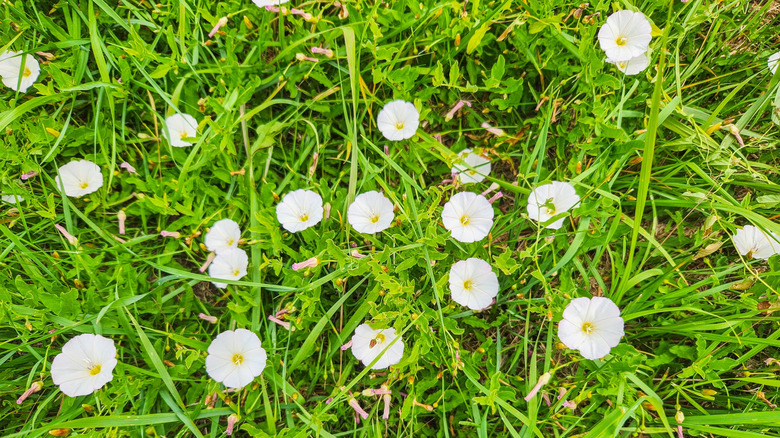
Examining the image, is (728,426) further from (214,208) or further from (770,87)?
(214,208)

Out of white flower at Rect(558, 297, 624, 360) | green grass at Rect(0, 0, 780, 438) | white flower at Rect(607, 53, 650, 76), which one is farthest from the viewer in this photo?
white flower at Rect(607, 53, 650, 76)

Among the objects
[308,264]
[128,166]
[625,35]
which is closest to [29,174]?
[128,166]

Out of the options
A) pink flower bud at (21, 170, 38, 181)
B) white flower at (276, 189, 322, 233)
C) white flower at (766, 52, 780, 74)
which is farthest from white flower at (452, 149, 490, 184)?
pink flower bud at (21, 170, 38, 181)

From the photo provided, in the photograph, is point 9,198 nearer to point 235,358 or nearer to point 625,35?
point 235,358

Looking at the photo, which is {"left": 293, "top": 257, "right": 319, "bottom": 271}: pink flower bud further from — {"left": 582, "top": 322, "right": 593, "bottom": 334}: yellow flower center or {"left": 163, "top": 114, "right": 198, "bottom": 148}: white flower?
{"left": 582, "top": 322, "right": 593, "bottom": 334}: yellow flower center

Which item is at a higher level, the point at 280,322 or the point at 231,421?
the point at 280,322

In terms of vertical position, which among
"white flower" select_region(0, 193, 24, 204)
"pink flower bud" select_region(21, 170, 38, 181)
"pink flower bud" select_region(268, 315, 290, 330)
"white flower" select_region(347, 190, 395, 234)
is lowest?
"pink flower bud" select_region(268, 315, 290, 330)

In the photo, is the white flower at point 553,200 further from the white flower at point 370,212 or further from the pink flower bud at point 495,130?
the white flower at point 370,212
